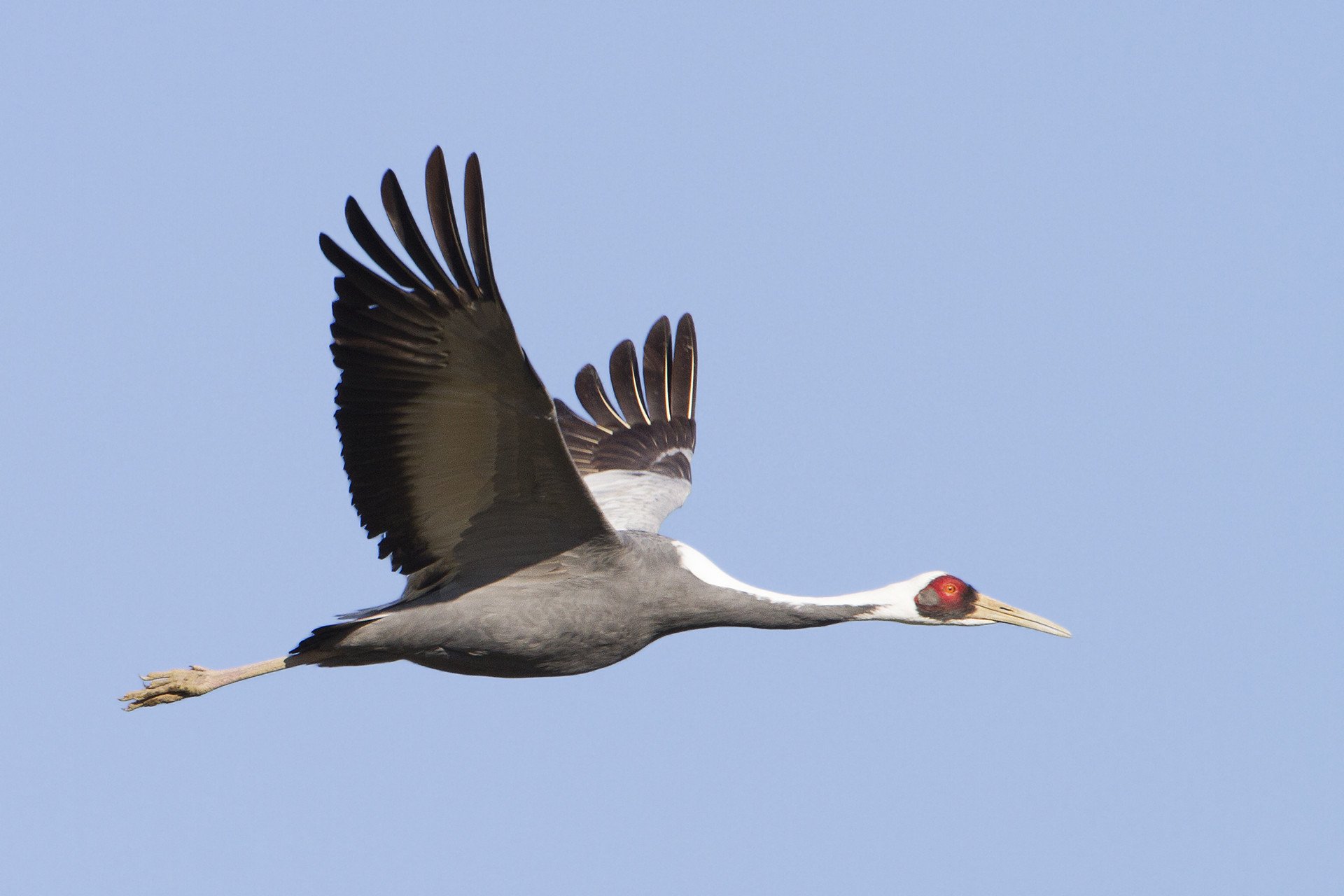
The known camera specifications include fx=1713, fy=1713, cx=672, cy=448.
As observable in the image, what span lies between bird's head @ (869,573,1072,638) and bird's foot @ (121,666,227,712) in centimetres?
391

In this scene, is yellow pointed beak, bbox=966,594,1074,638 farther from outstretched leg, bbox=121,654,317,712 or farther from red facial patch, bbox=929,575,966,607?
outstretched leg, bbox=121,654,317,712

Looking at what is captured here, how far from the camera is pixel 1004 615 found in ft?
33.3

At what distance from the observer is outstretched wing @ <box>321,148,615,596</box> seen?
26.7 ft

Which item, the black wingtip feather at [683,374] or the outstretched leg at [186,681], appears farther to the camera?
the black wingtip feather at [683,374]

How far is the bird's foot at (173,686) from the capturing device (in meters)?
10.0

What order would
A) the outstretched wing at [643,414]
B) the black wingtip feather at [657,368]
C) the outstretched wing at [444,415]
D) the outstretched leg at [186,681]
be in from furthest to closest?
the black wingtip feather at [657,368]
the outstretched wing at [643,414]
the outstretched leg at [186,681]
the outstretched wing at [444,415]

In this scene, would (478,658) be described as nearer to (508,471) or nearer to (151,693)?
(508,471)

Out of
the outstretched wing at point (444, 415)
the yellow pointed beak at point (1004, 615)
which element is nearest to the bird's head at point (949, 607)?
the yellow pointed beak at point (1004, 615)

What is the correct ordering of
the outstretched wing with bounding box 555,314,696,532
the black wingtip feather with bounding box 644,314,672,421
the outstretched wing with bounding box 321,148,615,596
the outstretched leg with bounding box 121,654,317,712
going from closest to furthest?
the outstretched wing with bounding box 321,148,615,596 < the outstretched leg with bounding box 121,654,317,712 < the outstretched wing with bounding box 555,314,696,532 < the black wingtip feather with bounding box 644,314,672,421

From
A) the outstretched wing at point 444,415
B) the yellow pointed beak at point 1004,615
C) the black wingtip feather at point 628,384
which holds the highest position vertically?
the black wingtip feather at point 628,384

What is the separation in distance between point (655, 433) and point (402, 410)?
435 centimetres

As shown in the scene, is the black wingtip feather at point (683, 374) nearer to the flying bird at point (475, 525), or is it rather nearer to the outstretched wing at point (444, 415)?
the flying bird at point (475, 525)

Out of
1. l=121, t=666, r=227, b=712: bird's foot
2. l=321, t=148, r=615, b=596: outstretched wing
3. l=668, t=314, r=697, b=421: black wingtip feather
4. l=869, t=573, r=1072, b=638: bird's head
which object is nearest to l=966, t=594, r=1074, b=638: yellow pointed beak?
l=869, t=573, r=1072, b=638: bird's head

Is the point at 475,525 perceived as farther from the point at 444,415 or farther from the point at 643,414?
the point at 643,414
